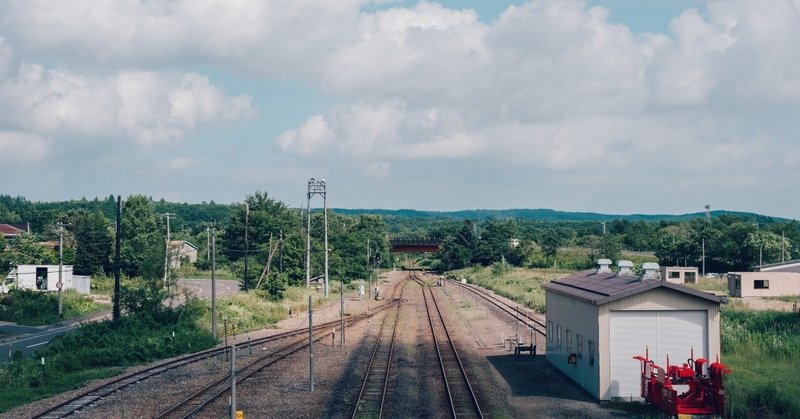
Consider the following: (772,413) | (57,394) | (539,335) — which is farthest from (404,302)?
(772,413)

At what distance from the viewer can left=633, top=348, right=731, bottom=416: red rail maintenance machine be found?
20.6 meters

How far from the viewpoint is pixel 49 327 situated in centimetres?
5116

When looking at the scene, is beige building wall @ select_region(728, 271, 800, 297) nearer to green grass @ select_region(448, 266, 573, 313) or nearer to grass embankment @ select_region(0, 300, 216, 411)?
green grass @ select_region(448, 266, 573, 313)

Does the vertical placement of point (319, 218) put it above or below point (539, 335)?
above

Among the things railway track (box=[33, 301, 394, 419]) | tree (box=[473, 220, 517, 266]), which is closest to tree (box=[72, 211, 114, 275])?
railway track (box=[33, 301, 394, 419])

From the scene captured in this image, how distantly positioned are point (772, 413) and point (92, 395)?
820 inches

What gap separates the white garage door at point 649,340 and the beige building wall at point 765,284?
46231mm

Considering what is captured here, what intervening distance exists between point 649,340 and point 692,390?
290 centimetres

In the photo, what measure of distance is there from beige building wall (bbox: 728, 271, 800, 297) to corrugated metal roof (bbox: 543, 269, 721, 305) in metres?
38.8

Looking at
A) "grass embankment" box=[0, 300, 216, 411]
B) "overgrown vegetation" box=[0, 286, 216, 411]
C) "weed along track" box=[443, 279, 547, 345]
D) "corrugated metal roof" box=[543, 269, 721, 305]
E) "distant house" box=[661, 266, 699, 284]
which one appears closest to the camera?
"corrugated metal roof" box=[543, 269, 721, 305]

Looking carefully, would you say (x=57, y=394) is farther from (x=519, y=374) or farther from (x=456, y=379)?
(x=519, y=374)

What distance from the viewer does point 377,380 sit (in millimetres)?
28281

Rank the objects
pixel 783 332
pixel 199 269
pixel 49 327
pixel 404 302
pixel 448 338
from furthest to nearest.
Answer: pixel 199 269
pixel 404 302
pixel 49 327
pixel 448 338
pixel 783 332

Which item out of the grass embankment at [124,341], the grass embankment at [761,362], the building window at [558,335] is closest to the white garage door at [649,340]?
the grass embankment at [761,362]
